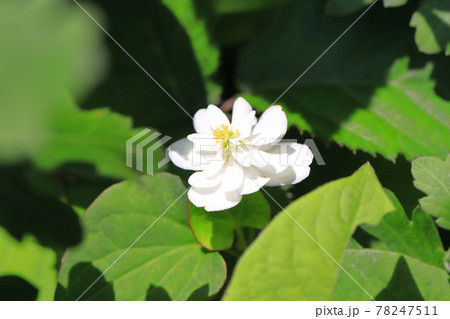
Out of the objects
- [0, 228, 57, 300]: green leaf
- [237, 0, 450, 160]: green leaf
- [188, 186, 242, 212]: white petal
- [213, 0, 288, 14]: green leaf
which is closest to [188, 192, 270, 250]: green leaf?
[188, 186, 242, 212]: white petal

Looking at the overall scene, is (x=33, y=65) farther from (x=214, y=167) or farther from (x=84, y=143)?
(x=214, y=167)

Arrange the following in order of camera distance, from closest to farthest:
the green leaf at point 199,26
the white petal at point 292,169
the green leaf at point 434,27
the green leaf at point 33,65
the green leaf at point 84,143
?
1. the green leaf at point 33,65
2. the green leaf at point 84,143
3. the white petal at point 292,169
4. the green leaf at point 434,27
5. the green leaf at point 199,26

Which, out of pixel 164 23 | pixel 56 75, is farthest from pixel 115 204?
pixel 56 75

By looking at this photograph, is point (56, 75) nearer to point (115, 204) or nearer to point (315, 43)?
point (115, 204)

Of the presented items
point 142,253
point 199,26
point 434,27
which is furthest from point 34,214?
point 434,27

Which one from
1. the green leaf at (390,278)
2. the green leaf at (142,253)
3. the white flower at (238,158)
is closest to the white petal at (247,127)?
the white flower at (238,158)

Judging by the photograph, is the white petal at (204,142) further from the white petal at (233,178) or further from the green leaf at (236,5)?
the green leaf at (236,5)
